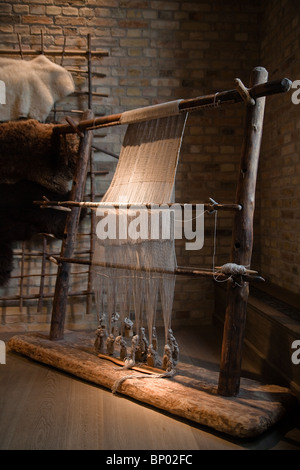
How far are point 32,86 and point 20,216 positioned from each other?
1.18 m

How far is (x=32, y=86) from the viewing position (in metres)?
3.94

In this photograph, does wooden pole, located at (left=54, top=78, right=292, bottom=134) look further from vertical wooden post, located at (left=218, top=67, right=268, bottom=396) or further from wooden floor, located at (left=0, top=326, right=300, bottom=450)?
wooden floor, located at (left=0, top=326, right=300, bottom=450)

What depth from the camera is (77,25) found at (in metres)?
4.13

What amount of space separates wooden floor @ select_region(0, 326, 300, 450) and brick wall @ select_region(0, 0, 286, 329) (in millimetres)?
1434

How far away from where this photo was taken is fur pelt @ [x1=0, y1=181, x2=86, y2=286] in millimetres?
3963

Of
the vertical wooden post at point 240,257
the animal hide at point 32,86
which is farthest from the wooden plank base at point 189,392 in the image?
A: the animal hide at point 32,86

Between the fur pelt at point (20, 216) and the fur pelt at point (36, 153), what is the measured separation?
137mm

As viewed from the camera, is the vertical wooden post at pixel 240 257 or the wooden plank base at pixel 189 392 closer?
the wooden plank base at pixel 189 392

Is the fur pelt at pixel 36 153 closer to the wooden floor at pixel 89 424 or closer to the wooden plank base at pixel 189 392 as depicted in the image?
the wooden plank base at pixel 189 392

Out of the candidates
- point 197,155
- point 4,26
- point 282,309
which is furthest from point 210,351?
point 4,26

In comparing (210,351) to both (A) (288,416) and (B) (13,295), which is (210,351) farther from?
(B) (13,295)

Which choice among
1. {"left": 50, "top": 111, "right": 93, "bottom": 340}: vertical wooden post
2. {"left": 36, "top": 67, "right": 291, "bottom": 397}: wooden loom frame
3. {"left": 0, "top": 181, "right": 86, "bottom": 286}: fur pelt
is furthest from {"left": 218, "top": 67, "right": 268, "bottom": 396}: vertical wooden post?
{"left": 0, "top": 181, "right": 86, "bottom": 286}: fur pelt

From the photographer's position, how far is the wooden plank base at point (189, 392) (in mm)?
2191

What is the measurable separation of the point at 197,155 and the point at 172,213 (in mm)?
1820
